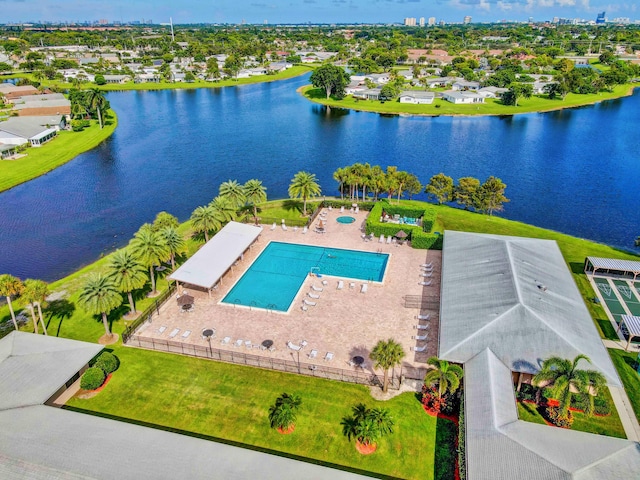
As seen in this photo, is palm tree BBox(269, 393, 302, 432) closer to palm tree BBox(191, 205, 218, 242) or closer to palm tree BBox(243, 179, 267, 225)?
palm tree BBox(191, 205, 218, 242)

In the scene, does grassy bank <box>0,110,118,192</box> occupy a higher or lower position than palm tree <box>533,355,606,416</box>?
lower

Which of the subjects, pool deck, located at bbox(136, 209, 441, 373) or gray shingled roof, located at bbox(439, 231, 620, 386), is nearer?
gray shingled roof, located at bbox(439, 231, 620, 386)

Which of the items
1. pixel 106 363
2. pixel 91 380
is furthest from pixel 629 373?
pixel 91 380

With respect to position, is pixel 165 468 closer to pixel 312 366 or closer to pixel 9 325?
pixel 312 366

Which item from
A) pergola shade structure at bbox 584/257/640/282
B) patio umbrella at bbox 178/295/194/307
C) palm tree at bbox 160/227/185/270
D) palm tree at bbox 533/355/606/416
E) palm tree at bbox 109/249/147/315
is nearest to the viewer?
palm tree at bbox 533/355/606/416

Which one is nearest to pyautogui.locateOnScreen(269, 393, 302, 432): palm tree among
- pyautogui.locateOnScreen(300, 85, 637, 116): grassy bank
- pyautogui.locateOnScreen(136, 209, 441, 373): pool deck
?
pyautogui.locateOnScreen(136, 209, 441, 373): pool deck

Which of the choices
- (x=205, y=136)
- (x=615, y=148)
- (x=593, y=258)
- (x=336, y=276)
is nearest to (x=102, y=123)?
(x=205, y=136)

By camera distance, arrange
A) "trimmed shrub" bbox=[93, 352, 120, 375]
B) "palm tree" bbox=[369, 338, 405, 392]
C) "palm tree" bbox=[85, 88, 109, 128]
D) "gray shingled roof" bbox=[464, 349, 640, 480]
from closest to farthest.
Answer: "gray shingled roof" bbox=[464, 349, 640, 480] < "palm tree" bbox=[369, 338, 405, 392] < "trimmed shrub" bbox=[93, 352, 120, 375] < "palm tree" bbox=[85, 88, 109, 128]
